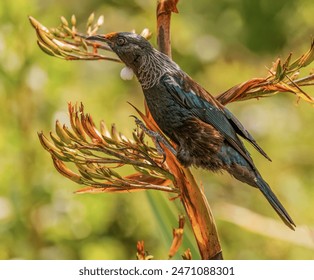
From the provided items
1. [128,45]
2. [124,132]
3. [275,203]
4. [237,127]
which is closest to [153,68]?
[128,45]

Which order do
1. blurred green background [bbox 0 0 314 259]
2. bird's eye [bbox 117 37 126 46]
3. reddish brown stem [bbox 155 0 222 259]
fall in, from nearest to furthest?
reddish brown stem [bbox 155 0 222 259]
bird's eye [bbox 117 37 126 46]
blurred green background [bbox 0 0 314 259]

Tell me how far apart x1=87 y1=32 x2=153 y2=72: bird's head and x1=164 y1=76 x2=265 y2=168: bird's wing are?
0.07 metres

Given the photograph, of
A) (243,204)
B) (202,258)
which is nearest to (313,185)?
(243,204)

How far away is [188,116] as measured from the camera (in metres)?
1.26

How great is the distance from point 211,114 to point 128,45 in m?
0.18

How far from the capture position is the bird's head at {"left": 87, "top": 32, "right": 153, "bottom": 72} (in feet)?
3.83

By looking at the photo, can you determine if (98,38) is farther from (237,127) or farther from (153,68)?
(237,127)

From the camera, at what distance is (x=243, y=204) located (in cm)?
233

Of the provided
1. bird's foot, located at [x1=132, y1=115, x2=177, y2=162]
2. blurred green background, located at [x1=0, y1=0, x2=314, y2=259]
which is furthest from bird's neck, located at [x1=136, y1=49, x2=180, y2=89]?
blurred green background, located at [x1=0, y1=0, x2=314, y2=259]

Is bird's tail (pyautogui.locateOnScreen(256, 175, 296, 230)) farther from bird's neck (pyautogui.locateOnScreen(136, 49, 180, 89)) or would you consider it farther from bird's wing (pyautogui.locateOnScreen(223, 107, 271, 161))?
bird's neck (pyautogui.locateOnScreen(136, 49, 180, 89))

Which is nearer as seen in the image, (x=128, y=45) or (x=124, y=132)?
(x=128, y=45)

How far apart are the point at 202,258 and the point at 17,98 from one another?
4.45ft

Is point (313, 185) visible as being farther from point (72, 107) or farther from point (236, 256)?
point (72, 107)

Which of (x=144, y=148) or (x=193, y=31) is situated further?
(x=193, y=31)
